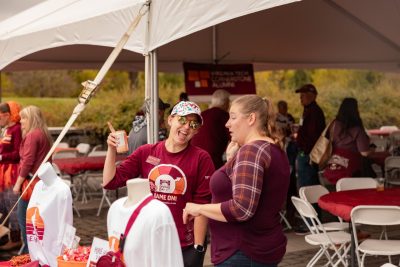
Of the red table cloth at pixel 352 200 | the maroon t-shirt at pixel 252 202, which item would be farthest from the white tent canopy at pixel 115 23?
the red table cloth at pixel 352 200

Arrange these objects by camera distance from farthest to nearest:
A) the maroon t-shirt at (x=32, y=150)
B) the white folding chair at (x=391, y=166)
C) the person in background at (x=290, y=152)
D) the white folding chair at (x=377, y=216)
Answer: the white folding chair at (x=391, y=166) → the person in background at (x=290, y=152) → the maroon t-shirt at (x=32, y=150) → the white folding chair at (x=377, y=216)

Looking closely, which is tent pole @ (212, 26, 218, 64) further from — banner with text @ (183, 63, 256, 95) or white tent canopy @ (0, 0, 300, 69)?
white tent canopy @ (0, 0, 300, 69)

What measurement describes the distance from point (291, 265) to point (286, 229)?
1.93 meters

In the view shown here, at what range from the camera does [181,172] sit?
420 cm

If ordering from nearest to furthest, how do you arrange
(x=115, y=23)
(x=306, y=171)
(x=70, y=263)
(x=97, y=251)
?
(x=97, y=251) < (x=70, y=263) < (x=115, y=23) < (x=306, y=171)

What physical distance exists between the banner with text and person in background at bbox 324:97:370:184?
81.3 inches

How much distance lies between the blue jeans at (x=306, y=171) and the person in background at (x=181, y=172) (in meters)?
4.59

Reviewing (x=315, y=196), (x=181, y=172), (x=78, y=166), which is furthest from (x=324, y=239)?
(x=78, y=166)

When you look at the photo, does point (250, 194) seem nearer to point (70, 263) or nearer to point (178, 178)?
point (178, 178)

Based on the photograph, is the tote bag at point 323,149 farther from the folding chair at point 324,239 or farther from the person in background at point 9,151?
the person in background at point 9,151

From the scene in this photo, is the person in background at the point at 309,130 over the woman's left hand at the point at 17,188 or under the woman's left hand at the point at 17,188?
over

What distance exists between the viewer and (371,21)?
9.95 m

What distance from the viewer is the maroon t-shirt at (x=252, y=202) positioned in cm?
335

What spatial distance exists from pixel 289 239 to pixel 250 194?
16.9 ft
